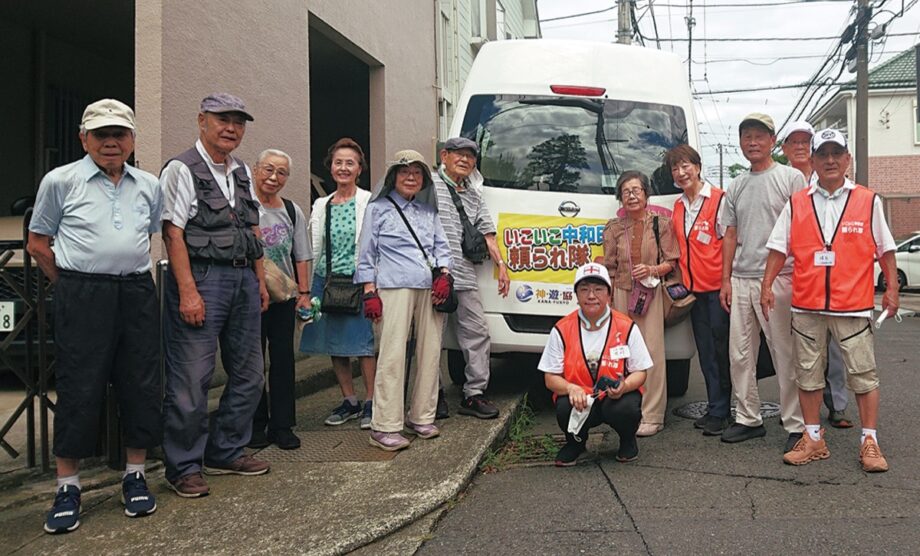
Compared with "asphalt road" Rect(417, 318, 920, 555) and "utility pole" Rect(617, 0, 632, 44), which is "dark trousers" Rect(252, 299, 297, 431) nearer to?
"asphalt road" Rect(417, 318, 920, 555)

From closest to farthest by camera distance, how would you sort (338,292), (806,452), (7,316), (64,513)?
(64,513) → (7,316) → (806,452) → (338,292)

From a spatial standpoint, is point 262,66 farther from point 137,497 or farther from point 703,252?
point 137,497

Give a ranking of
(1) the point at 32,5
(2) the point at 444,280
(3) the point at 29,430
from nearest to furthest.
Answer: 1. (3) the point at 29,430
2. (2) the point at 444,280
3. (1) the point at 32,5

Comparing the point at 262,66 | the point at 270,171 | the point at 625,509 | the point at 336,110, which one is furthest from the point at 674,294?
the point at 336,110

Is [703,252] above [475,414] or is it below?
above

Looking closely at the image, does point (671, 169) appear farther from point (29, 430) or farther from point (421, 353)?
point (29, 430)

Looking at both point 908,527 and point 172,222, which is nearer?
point 908,527

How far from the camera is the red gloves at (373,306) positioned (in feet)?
14.5

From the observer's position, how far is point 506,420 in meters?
5.09

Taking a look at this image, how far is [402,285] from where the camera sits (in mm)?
4574

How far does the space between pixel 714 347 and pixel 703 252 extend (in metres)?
0.64

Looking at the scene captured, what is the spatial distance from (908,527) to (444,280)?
2685 millimetres

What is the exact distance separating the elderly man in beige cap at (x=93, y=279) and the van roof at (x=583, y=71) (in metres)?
3.06

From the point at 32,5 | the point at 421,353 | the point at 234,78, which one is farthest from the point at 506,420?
the point at 32,5
